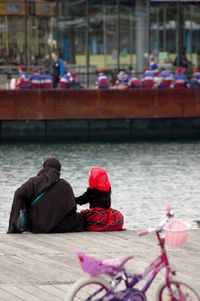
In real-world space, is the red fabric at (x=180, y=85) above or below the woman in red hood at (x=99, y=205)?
below

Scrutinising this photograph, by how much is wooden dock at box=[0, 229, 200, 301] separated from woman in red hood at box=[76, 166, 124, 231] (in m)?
0.24

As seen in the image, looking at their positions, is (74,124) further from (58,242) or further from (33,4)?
(58,242)

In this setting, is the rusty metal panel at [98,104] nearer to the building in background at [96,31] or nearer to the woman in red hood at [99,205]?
the building in background at [96,31]

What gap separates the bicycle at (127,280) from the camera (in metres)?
11.3

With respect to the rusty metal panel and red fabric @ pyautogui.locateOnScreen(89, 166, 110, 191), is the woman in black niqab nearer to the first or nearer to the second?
red fabric @ pyautogui.locateOnScreen(89, 166, 110, 191)

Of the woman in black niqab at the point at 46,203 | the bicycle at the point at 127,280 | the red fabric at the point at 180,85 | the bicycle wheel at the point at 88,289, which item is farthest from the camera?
the red fabric at the point at 180,85

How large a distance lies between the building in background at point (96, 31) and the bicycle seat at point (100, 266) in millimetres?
44661

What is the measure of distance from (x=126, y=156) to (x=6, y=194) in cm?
1277

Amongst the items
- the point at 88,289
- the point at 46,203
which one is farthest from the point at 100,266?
the point at 46,203

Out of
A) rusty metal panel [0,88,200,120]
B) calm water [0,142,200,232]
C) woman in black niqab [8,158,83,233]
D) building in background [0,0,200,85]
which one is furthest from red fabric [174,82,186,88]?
woman in black niqab [8,158,83,233]

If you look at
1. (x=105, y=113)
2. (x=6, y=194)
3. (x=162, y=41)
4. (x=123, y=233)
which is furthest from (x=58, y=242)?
(x=162, y=41)

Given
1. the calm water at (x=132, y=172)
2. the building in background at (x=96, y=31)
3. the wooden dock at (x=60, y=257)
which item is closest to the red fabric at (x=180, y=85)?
the calm water at (x=132, y=172)

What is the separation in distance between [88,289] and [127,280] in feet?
1.78

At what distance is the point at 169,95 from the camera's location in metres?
52.3
